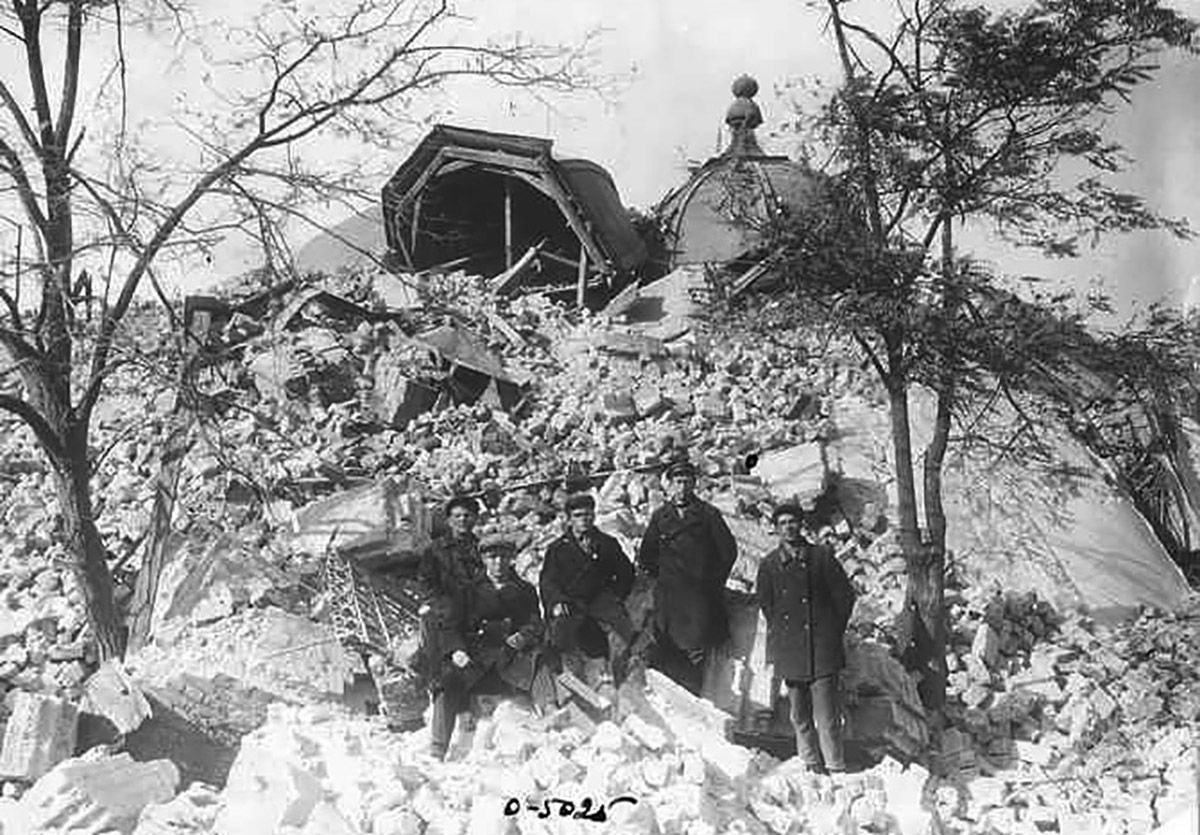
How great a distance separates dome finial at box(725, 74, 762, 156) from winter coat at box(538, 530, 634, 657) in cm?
1001

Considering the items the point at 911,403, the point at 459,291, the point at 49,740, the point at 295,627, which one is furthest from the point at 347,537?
the point at 459,291

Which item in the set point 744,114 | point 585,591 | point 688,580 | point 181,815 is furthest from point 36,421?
point 744,114

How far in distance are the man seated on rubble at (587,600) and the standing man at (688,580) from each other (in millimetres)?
207

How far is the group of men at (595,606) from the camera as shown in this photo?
6.64 metres

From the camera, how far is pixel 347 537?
816cm

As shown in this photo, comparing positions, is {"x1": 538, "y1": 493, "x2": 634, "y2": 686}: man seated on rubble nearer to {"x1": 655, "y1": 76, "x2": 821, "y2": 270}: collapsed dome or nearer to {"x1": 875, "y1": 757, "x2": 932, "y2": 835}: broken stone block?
{"x1": 875, "y1": 757, "x2": 932, "y2": 835}: broken stone block

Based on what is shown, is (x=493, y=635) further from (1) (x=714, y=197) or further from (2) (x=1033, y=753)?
(1) (x=714, y=197)

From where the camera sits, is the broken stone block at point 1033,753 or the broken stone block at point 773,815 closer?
the broken stone block at point 773,815

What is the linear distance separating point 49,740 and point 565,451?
4.38 meters

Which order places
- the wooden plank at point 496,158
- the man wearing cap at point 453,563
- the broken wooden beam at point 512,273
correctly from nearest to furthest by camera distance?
the man wearing cap at point 453,563 → the wooden plank at point 496,158 → the broken wooden beam at point 512,273

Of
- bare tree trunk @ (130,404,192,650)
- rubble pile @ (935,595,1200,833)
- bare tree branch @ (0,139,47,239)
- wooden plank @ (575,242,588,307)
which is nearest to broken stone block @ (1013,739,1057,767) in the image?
rubble pile @ (935,595,1200,833)

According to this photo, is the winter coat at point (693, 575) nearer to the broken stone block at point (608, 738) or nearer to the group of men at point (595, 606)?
the group of men at point (595, 606)

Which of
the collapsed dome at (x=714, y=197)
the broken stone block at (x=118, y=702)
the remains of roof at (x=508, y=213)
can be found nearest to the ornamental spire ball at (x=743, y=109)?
the collapsed dome at (x=714, y=197)

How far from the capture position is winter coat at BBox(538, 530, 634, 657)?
6.93m
